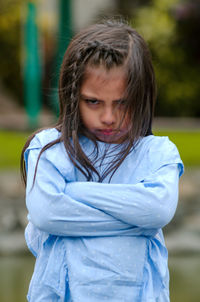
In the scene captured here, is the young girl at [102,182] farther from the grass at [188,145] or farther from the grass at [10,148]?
the grass at [188,145]

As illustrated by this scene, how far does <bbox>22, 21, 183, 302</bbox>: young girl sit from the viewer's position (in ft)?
5.51

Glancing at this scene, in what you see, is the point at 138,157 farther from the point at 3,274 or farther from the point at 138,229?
the point at 3,274

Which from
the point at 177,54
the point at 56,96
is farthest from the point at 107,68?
the point at 177,54

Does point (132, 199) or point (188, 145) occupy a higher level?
point (132, 199)

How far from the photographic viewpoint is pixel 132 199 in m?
1.69

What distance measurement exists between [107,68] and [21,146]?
17.2 feet

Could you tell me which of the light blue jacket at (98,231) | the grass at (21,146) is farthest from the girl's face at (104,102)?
the grass at (21,146)

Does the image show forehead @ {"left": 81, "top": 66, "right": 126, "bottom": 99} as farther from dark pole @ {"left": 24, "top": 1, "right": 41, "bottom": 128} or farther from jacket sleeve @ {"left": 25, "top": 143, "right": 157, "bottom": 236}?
dark pole @ {"left": 24, "top": 1, "right": 41, "bottom": 128}

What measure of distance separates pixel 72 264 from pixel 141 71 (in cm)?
59

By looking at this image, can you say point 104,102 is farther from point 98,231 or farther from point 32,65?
point 32,65

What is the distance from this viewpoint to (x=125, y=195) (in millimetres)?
1689

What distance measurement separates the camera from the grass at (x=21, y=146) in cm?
584

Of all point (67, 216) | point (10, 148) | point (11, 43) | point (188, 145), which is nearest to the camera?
point (67, 216)

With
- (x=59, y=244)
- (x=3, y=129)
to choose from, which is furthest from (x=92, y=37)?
(x=3, y=129)
